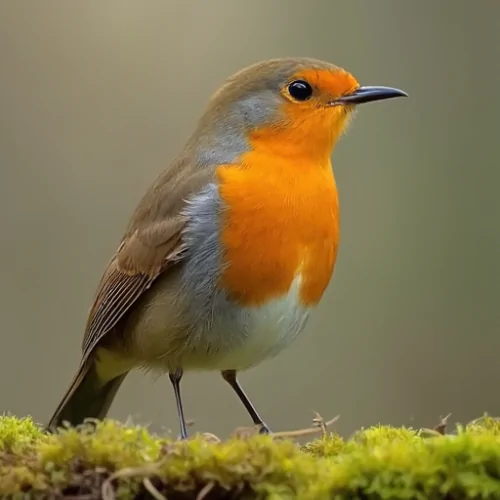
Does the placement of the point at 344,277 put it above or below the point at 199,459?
below

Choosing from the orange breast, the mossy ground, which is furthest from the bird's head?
the mossy ground

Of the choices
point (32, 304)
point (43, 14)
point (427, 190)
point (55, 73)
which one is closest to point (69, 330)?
point (32, 304)

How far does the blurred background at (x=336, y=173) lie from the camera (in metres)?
6.21

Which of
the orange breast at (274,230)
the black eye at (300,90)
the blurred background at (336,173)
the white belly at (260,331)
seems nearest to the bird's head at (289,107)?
the black eye at (300,90)

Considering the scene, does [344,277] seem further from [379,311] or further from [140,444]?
[140,444]

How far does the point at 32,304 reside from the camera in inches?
A: 248

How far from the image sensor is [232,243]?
9.75ft

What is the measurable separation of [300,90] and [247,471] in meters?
1.88

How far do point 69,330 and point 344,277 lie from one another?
73.5 inches

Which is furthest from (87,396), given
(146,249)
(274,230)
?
(274,230)

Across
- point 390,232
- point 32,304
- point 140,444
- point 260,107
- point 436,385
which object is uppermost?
point 260,107

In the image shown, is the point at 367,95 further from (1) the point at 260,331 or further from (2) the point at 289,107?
(1) the point at 260,331

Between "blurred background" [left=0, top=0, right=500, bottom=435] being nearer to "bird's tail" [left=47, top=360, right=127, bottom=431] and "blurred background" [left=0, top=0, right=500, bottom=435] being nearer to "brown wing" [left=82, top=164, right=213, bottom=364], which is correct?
"bird's tail" [left=47, top=360, right=127, bottom=431]

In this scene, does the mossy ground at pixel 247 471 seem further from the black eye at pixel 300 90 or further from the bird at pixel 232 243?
the black eye at pixel 300 90
